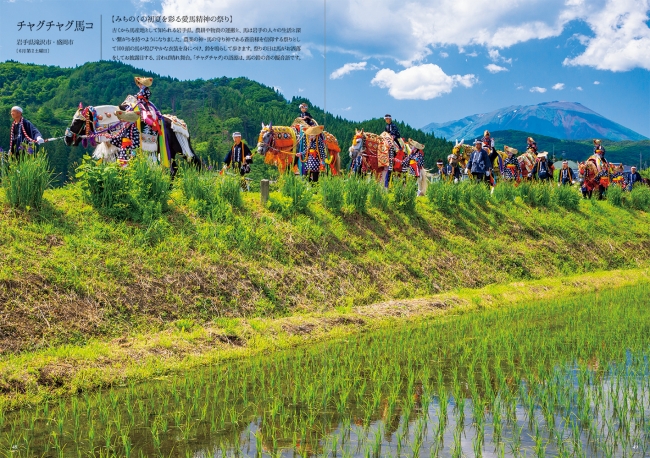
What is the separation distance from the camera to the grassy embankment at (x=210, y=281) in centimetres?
671

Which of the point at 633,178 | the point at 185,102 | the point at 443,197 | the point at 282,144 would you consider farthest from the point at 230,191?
the point at 185,102

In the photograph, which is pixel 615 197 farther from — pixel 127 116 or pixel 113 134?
pixel 113 134

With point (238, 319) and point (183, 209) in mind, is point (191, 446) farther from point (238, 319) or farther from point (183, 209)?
point (183, 209)

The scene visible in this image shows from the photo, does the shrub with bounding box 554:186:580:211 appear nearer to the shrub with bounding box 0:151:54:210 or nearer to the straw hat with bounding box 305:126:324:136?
the straw hat with bounding box 305:126:324:136

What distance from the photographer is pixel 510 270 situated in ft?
46.0

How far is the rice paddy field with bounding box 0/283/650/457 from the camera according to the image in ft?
14.4

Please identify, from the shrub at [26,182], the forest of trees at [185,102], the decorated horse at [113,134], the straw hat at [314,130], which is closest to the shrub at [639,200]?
the straw hat at [314,130]

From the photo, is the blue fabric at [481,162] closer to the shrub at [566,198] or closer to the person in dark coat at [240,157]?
the shrub at [566,198]

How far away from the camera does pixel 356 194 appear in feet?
42.4

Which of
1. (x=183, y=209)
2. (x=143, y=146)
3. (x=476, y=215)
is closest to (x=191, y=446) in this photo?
(x=183, y=209)

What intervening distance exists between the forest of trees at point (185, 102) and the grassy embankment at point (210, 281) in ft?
172

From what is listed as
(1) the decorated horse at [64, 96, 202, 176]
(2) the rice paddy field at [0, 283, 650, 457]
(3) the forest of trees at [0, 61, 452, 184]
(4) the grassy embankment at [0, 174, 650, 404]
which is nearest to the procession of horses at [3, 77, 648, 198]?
(1) the decorated horse at [64, 96, 202, 176]

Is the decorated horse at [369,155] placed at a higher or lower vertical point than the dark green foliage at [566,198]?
higher

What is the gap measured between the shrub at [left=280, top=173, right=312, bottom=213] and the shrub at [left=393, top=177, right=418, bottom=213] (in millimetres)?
2723
